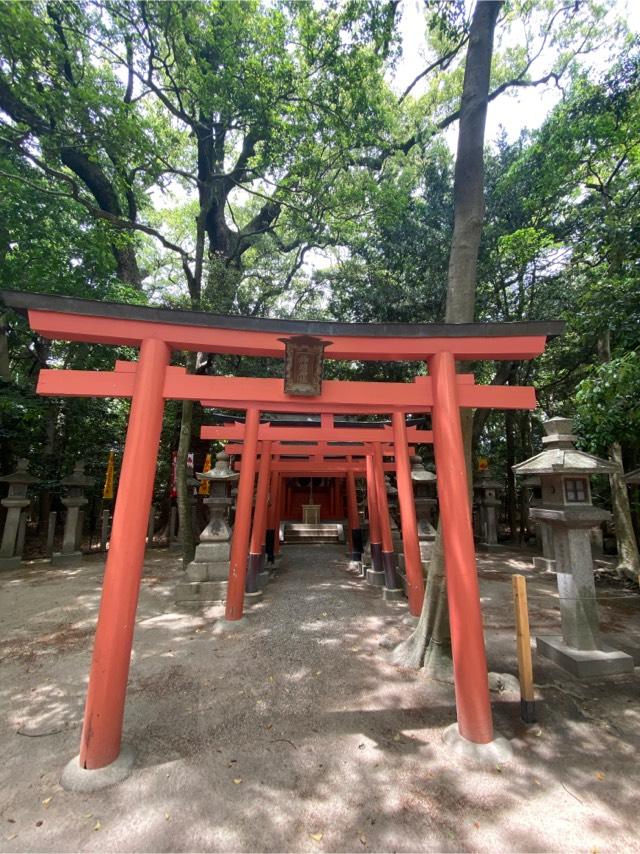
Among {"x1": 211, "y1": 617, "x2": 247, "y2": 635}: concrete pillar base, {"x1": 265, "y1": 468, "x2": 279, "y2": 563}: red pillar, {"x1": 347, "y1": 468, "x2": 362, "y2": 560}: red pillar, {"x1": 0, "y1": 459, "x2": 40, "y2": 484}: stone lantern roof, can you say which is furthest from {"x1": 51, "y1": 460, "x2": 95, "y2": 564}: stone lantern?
{"x1": 347, "y1": 468, "x2": 362, "y2": 560}: red pillar

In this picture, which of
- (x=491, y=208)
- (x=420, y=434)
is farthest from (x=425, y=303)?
(x=420, y=434)

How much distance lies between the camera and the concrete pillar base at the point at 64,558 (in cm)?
1133

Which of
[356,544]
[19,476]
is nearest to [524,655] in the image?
[356,544]

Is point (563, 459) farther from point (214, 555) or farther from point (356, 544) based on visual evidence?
point (356, 544)

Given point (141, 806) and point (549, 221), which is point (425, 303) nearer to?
point (549, 221)

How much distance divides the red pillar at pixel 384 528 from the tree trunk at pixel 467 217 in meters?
3.12

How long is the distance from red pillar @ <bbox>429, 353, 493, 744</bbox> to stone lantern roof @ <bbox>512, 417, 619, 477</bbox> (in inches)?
89.7

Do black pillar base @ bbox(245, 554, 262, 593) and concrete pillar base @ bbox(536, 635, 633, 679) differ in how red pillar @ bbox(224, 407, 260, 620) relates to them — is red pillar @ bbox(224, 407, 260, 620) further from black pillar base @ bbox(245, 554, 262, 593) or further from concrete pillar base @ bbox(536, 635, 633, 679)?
concrete pillar base @ bbox(536, 635, 633, 679)

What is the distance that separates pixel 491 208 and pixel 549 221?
6.53 ft

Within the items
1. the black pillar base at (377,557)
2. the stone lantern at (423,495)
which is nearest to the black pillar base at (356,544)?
the black pillar base at (377,557)

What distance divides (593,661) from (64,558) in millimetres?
12796

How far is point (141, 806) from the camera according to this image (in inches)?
109

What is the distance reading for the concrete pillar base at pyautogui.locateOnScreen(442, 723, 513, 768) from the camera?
3201mm

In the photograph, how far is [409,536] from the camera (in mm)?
6918
